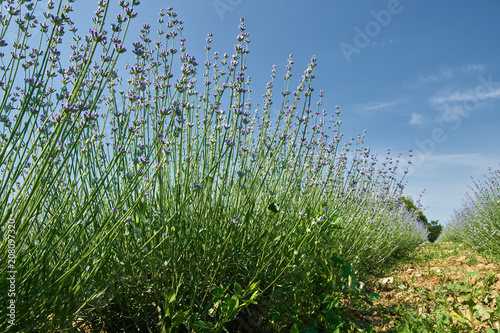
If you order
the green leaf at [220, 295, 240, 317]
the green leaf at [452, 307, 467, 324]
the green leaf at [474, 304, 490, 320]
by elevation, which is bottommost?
the green leaf at [220, 295, 240, 317]

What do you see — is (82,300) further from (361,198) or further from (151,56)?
(361,198)

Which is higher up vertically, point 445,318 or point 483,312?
point 483,312

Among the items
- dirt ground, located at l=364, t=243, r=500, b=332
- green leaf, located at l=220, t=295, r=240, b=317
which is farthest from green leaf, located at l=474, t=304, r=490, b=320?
green leaf, located at l=220, t=295, r=240, b=317

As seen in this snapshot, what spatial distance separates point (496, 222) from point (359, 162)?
3.87m

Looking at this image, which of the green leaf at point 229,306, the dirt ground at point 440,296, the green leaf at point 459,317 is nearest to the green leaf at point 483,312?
the dirt ground at point 440,296

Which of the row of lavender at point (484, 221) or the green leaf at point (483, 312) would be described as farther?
the row of lavender at point (484, 221)

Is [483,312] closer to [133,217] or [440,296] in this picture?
[440,296]

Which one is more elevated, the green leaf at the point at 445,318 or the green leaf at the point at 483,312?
the green leaf at the point at 483,312

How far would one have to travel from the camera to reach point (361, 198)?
479 centimetres

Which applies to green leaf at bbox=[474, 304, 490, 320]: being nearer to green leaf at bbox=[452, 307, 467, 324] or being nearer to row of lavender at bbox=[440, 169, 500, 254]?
green leaf at bbox=[452, 307, 467, 324]

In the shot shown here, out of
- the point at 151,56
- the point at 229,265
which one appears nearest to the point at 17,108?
the point at 151,56

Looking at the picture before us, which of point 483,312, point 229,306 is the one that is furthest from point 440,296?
point 229,306

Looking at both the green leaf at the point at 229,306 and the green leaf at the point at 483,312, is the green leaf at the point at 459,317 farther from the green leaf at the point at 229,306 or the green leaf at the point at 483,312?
the green leaf at the point at 229,306

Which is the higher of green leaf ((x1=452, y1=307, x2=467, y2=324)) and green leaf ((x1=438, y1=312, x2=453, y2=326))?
green leaf ((x1=452, y1=307, x2=467, y2=324))
